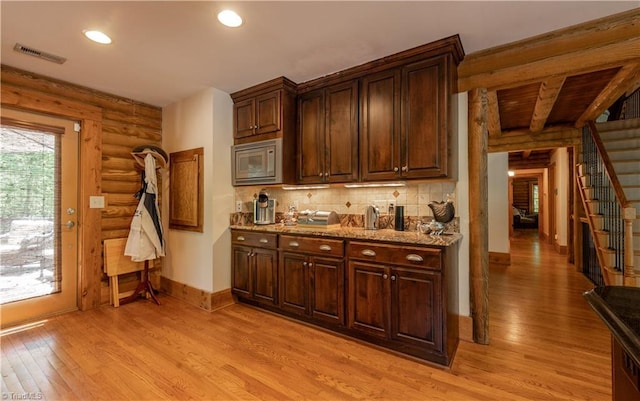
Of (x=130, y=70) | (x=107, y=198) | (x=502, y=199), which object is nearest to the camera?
(x=130, y=70)

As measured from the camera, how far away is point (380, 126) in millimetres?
2654

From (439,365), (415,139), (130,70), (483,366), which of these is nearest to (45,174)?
(130,70)

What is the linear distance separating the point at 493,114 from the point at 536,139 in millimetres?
1902

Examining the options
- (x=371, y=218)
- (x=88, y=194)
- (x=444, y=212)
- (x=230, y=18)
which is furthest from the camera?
(x=88, y=194)

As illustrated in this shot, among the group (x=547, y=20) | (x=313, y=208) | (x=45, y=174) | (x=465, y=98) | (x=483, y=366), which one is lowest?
(x=483, y=366)

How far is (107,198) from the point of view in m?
3.49

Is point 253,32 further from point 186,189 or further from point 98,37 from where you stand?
point 186,189

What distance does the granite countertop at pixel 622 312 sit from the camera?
76cm

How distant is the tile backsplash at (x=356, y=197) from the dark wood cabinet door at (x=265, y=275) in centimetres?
77

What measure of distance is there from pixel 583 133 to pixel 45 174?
25.3ft

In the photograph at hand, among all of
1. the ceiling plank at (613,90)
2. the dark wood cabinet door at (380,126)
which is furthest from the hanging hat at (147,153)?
the ceiling plank at (613,90)

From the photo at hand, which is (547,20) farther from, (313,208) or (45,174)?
(45,174)

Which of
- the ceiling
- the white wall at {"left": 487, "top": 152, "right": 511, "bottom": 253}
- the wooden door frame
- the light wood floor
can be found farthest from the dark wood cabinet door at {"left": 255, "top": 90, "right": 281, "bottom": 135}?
the white wall at {"left": 487, "top": 152, "right": 511, "bottom": 253}

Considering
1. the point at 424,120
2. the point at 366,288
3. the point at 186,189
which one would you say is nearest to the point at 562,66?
the point at 424,120
